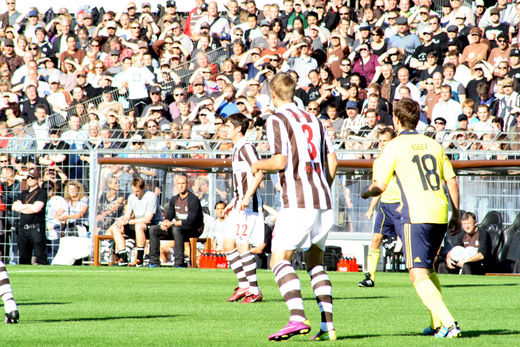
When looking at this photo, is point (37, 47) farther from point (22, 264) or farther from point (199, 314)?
point (199, 314)

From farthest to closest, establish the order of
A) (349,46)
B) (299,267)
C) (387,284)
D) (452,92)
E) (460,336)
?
(349,46) → (452,92) → (299,267) → (387,284) → (460,336)

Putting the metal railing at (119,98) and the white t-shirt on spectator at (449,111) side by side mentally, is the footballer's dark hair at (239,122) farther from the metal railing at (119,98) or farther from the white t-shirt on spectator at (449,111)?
the metal railing at (119,98)

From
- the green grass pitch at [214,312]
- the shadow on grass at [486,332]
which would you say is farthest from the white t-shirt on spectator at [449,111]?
the shadow on grass at [486,332]

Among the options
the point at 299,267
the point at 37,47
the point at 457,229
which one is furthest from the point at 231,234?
the point at 37,47

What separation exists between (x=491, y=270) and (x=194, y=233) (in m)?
5.84

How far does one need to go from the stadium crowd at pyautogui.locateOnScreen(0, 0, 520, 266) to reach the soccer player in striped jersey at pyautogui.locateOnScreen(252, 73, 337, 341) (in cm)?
987

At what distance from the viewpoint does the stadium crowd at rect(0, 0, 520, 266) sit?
19891 millimetres

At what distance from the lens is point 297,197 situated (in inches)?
281

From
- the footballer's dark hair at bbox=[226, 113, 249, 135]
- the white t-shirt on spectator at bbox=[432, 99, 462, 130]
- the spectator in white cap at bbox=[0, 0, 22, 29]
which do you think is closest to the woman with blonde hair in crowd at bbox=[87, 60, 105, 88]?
the spectator in white cap at bbox=[0, 0, 22, 29]

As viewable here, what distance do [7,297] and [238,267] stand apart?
12.8 ft

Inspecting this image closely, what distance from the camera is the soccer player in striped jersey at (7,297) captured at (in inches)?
317

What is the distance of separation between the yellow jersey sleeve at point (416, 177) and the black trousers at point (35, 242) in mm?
13415

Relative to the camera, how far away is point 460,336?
24.1 ft

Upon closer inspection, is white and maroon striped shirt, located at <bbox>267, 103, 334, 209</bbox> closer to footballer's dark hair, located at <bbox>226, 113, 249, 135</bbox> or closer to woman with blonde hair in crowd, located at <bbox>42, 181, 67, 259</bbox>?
footballer's dark hair, located at <bbox>226, 113, 249, 135</bbox>
